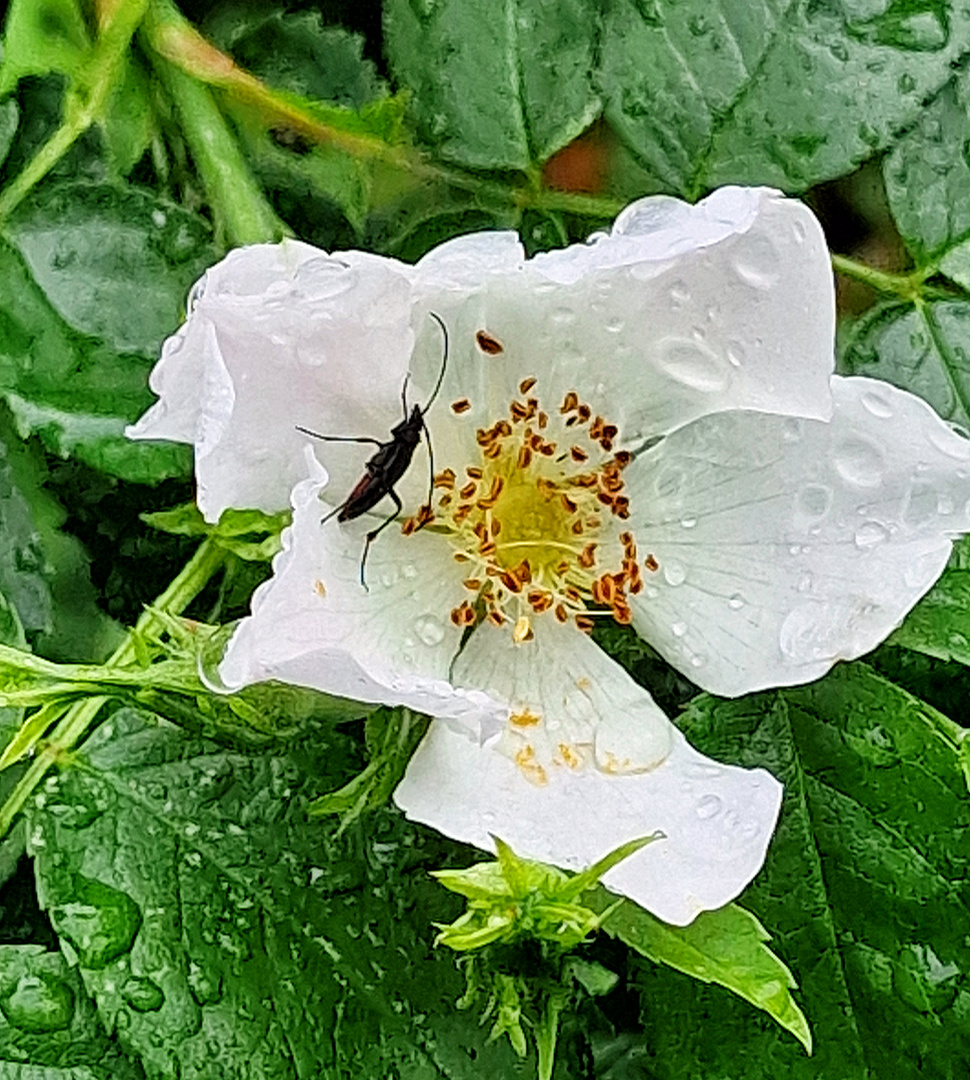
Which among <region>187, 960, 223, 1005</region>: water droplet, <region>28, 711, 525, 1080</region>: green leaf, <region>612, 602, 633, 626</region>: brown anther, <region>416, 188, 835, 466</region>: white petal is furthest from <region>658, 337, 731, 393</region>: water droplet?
<region>187, 960, 223, 1005</region>: water droplet

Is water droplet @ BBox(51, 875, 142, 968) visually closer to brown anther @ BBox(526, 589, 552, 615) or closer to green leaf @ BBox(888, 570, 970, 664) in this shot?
brown anther @ BBox(526, 589, 552, 615)

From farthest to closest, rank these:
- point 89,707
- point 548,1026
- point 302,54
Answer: point 302,54
point 89,707
point 548,1026

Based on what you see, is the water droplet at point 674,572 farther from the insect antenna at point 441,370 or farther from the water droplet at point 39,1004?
the water droplet at point 39,1004

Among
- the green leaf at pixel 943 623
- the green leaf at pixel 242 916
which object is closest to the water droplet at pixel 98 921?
the green leaf at pixel 242 916

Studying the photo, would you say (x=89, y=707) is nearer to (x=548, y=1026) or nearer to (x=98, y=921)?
(x=98, y=921)

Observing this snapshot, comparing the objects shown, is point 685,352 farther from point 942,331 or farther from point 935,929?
point 935,929

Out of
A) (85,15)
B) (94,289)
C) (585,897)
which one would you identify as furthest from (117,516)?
(585,897)

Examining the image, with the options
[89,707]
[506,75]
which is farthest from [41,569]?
[506,75]
